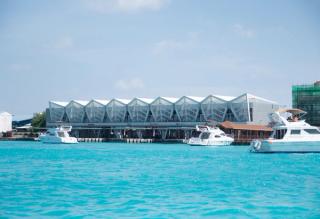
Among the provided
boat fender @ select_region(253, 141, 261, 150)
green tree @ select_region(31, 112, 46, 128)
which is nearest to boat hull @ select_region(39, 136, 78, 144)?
green tree @ select_region(31, 112, 46, 128)

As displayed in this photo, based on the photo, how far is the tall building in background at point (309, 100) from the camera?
10631cm

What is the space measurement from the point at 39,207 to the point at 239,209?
7.25m

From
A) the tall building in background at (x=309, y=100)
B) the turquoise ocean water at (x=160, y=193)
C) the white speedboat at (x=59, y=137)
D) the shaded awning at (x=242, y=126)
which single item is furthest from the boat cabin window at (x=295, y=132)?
the tall building in background at (x=309, y=100)

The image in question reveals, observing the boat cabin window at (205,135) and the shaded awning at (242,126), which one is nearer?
the boat cabin window at (205,135)

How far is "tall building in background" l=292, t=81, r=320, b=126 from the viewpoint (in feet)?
349

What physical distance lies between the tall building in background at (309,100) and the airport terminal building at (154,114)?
15.7ft

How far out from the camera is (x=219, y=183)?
86.6 ft

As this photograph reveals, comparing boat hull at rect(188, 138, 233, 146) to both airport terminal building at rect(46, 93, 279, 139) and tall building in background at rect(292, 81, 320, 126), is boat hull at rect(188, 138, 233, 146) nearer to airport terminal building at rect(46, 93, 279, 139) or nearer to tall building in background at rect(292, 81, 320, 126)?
airport terminal building at rect(46, 93, 279, 139)

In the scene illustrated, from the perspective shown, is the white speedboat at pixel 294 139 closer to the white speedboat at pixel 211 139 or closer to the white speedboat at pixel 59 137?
the white speedboat at pixel 211 139

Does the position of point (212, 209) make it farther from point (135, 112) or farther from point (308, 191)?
point (135, 112)

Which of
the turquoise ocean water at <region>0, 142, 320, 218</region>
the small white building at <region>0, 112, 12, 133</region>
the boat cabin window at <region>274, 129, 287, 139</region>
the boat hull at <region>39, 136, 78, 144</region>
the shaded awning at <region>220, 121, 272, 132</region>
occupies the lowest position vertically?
the turquoise ocean water at <region>0, 142, 320, 218</region>

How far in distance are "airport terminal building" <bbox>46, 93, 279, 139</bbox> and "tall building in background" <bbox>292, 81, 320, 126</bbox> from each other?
478 centimetres

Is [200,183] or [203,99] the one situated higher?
[203,99]

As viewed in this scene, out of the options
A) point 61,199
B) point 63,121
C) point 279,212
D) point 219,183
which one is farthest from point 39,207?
point 63,121
